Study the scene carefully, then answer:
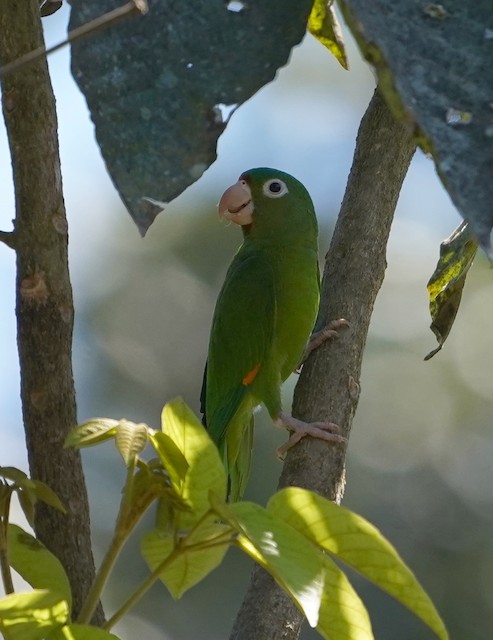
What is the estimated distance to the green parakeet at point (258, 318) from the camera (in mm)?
2455

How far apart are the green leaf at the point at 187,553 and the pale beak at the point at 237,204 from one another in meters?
1.80

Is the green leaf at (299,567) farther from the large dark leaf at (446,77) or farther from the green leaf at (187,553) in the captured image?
the large dark leaf at (446,77)

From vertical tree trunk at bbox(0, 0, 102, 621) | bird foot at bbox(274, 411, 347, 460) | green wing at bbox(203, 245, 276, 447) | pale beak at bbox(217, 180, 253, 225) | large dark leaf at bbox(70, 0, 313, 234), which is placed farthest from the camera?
pale beak at bbox(217, 180, 253, 225)

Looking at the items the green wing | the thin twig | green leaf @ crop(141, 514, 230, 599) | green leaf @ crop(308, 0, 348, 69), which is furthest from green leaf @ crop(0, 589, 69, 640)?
the green wing

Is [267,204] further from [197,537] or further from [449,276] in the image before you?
[197,537]

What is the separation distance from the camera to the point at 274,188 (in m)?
2.67

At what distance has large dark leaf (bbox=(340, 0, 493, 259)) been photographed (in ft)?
1.90

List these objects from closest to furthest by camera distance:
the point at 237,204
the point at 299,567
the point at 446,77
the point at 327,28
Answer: the point at 446,77 < the point at 299,567 < the point at 327,28 < the point at 237,204

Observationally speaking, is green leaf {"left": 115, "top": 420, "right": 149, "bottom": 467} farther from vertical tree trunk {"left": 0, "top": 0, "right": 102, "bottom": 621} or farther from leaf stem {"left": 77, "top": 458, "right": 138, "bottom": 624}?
vertical tree trunk {"left": 0, "top": 0, "right": 102, "bottom": 621}

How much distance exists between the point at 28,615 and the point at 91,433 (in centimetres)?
15

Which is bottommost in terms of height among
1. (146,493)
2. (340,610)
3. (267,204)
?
(340,610)

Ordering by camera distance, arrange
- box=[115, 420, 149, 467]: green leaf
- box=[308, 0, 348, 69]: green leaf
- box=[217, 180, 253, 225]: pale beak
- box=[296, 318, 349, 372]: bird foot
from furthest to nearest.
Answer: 1. box=[217, 180, 253, 225]: pale beak
2. box=[296, 318, 349, 372]: bird foot
3. box=[308, 0, 348, 69]: green leaf
4. box=[115, 420, 149, 467]: green leaf

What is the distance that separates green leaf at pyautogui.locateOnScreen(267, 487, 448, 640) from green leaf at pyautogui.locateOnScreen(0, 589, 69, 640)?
7.5 inches

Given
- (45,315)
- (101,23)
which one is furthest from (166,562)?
(101,23)
